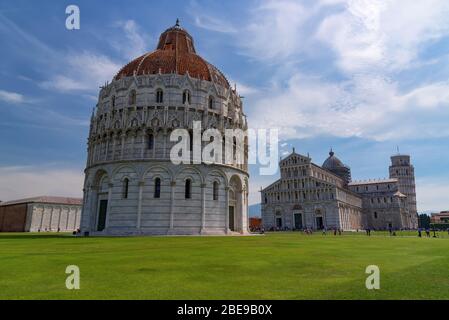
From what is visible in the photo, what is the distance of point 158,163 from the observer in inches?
1481

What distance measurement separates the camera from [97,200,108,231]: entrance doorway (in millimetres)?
39375

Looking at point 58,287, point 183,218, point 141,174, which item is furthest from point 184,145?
point 58,287

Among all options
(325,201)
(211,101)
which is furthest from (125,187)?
(325,201)

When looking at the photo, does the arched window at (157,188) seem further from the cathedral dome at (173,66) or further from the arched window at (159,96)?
the cathedral dome at (173,66)

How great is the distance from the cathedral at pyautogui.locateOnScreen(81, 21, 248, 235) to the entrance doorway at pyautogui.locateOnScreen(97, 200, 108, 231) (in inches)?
4.8

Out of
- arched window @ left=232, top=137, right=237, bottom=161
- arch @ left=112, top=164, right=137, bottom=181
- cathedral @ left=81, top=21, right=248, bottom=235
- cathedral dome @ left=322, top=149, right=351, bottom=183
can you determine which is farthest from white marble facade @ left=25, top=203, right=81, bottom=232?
cathedral dome @ left=322, top=149, right=351, bottom=183

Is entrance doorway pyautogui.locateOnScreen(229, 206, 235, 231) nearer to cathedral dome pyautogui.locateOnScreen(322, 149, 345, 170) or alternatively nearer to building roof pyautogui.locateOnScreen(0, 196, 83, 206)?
building roof pyautogui.locateOnScreen(0, 196, 83, 206)

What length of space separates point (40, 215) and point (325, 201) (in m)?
71.4

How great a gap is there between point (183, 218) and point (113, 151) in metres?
12.3

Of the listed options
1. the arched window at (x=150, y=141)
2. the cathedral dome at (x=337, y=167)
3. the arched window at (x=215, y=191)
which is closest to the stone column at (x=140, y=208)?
the arched window at (x=150, y=141)

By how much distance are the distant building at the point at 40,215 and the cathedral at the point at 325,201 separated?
53.3m

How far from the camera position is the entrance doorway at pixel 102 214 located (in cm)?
3938

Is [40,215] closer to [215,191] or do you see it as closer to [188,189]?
[188,189]

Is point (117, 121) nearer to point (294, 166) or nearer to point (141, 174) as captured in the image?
point (141, 174)
